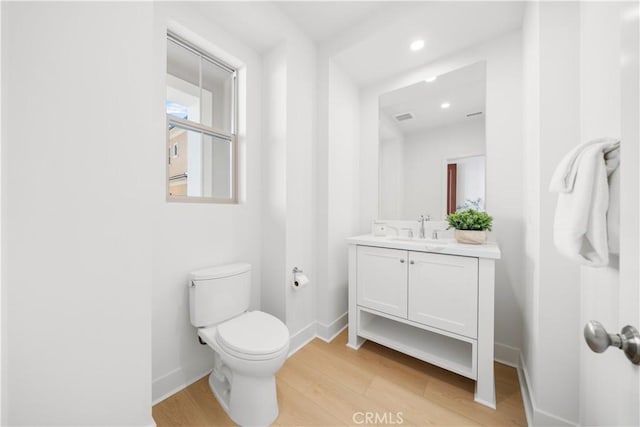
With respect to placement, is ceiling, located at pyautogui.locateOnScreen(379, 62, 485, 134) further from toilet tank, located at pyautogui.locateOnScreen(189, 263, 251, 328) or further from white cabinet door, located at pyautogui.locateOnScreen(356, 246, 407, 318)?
toilet tank, located at pyautogui.locateOnScreen(189, 263, 251, 328)

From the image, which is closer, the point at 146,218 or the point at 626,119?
the point at 626,119

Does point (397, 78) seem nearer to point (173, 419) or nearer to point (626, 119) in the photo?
point (626, 119)

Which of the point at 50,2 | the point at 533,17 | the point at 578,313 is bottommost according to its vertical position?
the point at 578,313

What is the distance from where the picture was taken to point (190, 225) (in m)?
1.50

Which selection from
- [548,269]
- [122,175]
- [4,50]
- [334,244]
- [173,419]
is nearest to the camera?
[4,50]

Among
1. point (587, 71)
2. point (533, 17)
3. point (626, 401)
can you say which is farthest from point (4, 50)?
point (533, 17)

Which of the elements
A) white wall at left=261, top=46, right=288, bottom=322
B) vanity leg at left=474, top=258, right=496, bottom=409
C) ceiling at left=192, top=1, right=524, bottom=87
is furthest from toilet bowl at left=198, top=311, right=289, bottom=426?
ceiling at left=192, top=1, right=524, bottom=87

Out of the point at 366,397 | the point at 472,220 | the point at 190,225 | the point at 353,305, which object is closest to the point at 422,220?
the point at 472,220

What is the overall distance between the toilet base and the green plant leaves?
1.49 m

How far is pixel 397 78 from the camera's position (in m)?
2.16

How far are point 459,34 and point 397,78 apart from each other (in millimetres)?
545

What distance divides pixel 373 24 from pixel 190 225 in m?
1.92

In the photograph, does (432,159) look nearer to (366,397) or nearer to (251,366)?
(366,397)

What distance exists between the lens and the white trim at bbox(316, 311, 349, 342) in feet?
6.52
